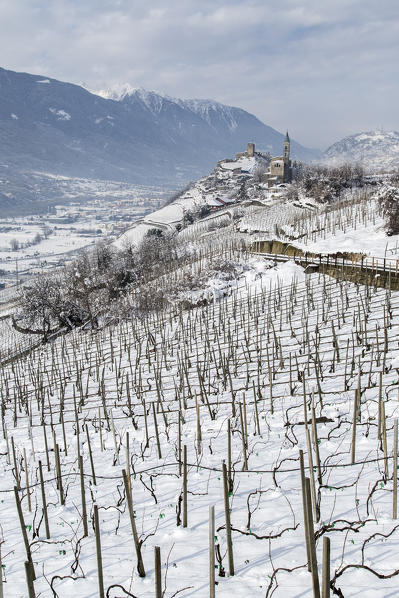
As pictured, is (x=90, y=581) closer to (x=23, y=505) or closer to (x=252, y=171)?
(x=23, y=505)

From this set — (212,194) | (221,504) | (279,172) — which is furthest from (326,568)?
(212,194)

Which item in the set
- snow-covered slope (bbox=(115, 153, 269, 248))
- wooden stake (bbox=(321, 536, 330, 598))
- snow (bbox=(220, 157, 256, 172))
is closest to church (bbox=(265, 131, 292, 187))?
snow-covered slope (bbox=(115, 153, 269, 248))

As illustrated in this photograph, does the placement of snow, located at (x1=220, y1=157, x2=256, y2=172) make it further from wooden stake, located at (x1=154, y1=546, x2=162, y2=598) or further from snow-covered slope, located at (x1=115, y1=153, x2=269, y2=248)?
wooden stake, located at (x1=154, y1=546, x2=162, y2=598)

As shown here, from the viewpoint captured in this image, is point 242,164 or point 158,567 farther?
point 242,164

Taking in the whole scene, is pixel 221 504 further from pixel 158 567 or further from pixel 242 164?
pixel 242 164

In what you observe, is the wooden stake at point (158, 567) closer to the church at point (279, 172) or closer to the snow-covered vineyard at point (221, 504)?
the snow-covered vineyard at point (221, 504)

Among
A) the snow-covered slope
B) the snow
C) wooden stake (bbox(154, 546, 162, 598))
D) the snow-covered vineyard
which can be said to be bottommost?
the snow-covered vineyard

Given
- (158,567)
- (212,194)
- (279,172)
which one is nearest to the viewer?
(158,567)

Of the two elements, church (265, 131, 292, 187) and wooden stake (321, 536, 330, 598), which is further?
church (265, 131, 292, 187)

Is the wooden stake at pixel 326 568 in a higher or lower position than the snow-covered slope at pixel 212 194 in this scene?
lower

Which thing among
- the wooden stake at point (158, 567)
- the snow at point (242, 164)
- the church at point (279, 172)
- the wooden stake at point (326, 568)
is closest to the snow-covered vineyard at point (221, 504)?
the wooden stake at point (158, 567)

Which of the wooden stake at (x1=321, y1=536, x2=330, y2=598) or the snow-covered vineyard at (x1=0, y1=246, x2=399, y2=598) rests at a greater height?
the wooden stake at (x1=321, y1=536, x2=330, y2=598)

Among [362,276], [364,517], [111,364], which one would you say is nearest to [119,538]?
[364,517]

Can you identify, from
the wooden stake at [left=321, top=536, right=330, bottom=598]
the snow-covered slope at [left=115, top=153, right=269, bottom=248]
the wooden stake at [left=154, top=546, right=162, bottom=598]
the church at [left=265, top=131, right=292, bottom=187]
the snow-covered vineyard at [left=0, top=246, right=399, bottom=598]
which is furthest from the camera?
the church at [left=265, top=131, right=292, bottom=187]
